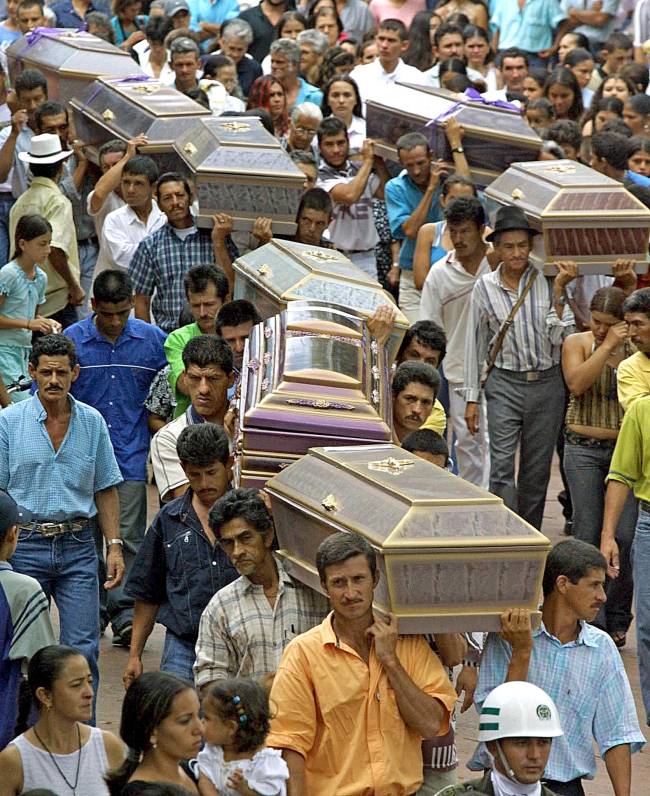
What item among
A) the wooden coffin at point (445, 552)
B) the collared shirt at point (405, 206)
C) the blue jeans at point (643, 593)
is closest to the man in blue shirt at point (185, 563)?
the wooden coffin at point (445, 552)

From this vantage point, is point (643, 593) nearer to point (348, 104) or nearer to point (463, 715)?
point (463, 715)

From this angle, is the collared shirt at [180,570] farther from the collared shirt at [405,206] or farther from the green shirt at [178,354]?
the collared shirt at [405,206]

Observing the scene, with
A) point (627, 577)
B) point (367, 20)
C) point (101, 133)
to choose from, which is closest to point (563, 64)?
point (367, 20)

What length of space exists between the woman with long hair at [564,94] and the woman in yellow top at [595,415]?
5390mm

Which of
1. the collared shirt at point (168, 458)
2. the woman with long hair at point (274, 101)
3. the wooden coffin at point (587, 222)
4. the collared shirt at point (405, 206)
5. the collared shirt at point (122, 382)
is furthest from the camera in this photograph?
the woman with long hair at point (274, 101)

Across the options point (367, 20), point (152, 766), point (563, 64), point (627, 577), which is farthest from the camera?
point (367, 20)

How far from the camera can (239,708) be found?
5.02 meters

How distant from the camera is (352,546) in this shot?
17.1 feet

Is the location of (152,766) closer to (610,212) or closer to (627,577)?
(627,577)

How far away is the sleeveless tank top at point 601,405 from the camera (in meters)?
8.23

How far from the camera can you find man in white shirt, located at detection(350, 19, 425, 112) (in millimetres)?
13883

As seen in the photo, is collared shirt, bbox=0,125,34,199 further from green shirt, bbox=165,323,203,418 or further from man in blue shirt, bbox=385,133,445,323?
green shirt, bbox=165,323,203,418

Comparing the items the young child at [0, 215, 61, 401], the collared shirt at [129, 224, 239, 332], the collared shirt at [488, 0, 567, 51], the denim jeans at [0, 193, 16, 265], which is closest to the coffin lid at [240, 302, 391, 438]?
the collared shirt at [129, 224, 239, 332]

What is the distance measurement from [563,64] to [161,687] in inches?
412
